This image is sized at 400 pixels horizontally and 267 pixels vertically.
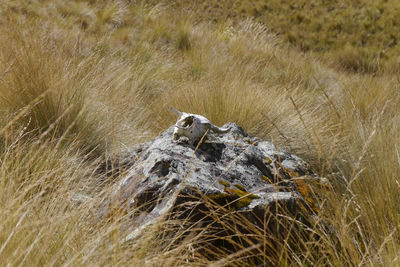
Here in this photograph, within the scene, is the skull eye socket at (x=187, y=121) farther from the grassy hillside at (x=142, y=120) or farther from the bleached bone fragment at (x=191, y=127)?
the grassy hillside at (x=142, y=120)

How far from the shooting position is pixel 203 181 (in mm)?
1652

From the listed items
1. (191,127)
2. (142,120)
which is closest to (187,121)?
(191,127)

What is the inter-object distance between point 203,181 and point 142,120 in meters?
1.66

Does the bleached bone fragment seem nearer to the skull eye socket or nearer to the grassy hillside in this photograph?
the skull eye socket

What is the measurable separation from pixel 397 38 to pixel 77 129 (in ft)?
37.4

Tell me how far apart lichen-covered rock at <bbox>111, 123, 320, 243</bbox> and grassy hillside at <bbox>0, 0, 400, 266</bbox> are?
0.43ft

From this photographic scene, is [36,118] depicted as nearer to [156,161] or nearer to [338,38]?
[156,161]

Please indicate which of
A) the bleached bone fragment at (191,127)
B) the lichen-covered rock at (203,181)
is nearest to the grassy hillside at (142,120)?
the lichen-covered rock at (203,181)

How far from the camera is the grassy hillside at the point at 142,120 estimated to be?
1231 millimetres

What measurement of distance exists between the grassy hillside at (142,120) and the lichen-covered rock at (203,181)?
130mm

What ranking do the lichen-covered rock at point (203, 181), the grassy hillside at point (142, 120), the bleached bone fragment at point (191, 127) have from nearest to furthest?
the grassy hillside at point (142, 120) → the lichen-covered rock at point (203, 181) → the bleached bone fragment at point (191, 127)

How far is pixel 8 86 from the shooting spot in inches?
91.1

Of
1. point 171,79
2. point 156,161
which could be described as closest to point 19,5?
point 171,79

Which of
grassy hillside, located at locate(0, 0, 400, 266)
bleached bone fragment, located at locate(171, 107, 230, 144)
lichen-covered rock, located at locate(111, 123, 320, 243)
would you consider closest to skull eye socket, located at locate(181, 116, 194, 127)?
bleached bone fragment, located at locate(171, 107, 230, 144)
